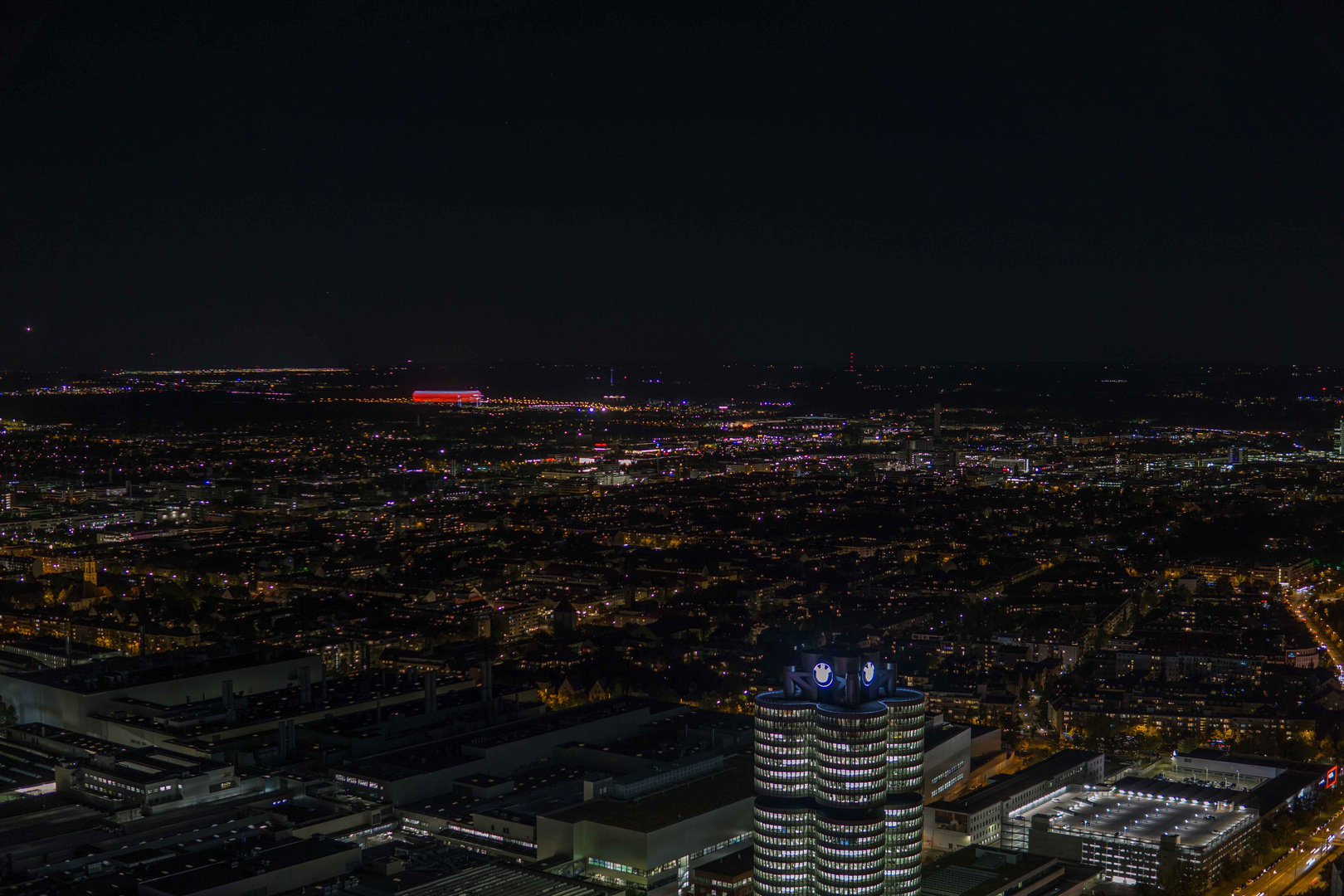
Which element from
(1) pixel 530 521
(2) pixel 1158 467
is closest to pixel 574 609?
(1) pixel 530 521

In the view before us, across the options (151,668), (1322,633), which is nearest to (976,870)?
(151,668)

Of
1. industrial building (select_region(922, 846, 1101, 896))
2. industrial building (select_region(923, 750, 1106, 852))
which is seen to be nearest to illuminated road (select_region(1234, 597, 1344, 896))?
industrial building (select_region(922, 846, 1101, 896))

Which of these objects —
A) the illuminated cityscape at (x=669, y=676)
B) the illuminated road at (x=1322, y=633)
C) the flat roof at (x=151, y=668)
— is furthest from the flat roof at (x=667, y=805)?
the illuminated road at (x=1322, y=633)

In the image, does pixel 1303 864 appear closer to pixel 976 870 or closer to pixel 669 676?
pixel 976 870

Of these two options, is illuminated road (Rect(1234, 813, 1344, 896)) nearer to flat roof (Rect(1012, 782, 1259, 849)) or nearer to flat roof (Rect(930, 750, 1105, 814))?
flat roof (Rect(1012, 782, 1259, 849))

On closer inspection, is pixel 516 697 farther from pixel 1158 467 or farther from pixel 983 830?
pixel 1158 467

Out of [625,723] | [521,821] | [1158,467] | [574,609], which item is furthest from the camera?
[1158,467]
